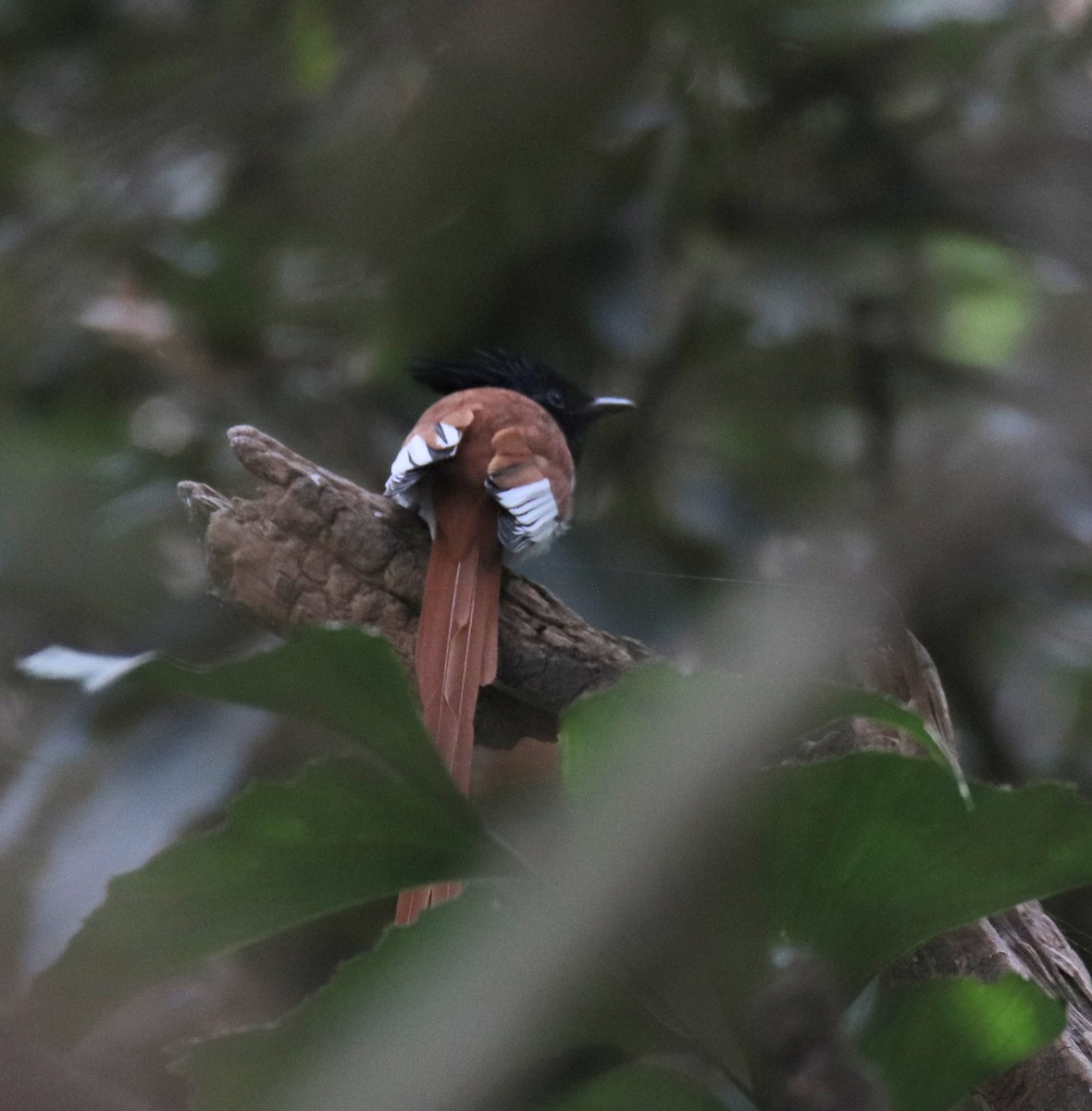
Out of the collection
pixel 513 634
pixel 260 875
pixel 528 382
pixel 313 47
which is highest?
pixel 260 875

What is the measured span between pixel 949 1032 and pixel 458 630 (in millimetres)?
607

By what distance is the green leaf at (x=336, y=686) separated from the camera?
632mm

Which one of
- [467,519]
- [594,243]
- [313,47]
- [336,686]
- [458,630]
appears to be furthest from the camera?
[313,47]

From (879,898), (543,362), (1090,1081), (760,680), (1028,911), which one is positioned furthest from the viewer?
(543,362)

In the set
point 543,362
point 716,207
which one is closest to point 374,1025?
point 543,362

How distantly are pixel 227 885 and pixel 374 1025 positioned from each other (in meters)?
0.10

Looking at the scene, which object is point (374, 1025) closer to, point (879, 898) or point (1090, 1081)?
point (879, 898)

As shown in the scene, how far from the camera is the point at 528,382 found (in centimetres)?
204

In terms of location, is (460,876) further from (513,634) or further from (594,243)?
(594,243)

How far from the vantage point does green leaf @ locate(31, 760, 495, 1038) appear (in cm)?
67

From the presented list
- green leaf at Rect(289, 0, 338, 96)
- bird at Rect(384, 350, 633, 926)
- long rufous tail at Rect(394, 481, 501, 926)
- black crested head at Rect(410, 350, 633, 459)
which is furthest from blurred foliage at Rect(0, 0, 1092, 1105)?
long rufous tail at Rect(394, 481, 501, 926)

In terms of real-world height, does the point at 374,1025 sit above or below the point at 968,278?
above

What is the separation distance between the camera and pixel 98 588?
5.06 feet

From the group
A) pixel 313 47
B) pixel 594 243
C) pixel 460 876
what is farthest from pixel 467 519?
pixel 313 47
